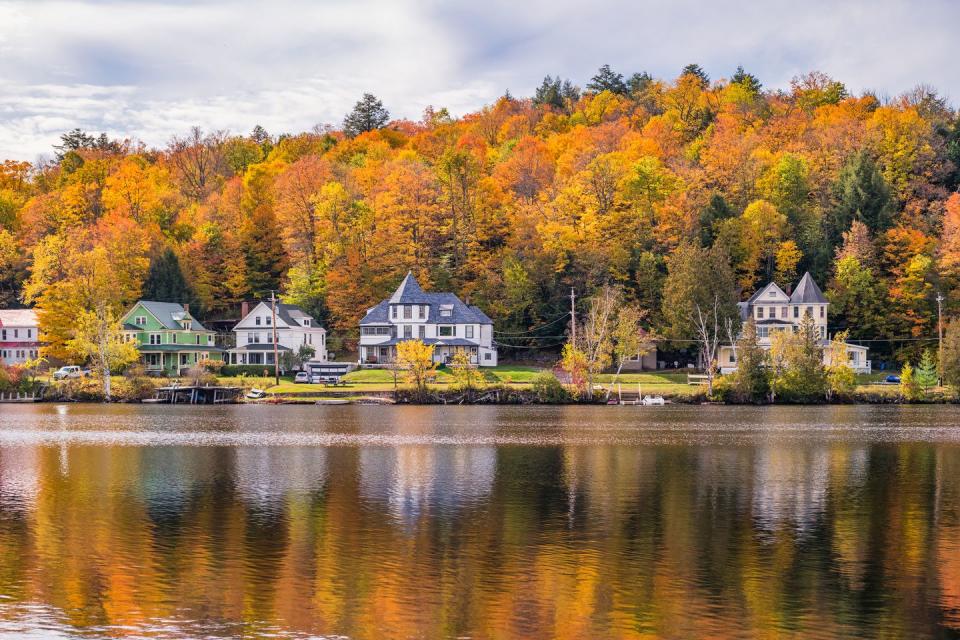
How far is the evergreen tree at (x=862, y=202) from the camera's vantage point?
101375mm

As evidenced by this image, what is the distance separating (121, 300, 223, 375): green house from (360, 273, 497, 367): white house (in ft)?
56.1

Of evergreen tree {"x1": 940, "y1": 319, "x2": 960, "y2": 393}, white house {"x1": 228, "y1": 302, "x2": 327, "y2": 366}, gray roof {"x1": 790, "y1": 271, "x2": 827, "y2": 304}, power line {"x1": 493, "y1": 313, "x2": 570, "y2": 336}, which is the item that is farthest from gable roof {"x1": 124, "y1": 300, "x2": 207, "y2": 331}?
evergreen tree {"x1": 940, "y1": 319, "x2": 960, "y2": 393}

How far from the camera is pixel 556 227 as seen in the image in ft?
342

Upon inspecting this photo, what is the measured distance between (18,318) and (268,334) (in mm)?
27529

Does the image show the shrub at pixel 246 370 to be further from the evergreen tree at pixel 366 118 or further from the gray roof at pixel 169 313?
the evergreen tree at pixel 366 118

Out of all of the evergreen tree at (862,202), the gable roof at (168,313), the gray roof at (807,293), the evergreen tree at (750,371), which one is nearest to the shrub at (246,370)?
the gable roof at (168,313)

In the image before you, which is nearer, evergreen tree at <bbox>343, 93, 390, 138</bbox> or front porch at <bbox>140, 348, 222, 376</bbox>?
front porch at <bbox>140, 348, 222, 376</bbox>

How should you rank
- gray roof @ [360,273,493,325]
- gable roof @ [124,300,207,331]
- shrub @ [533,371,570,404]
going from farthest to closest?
gable roof @ [124,300,207,331]
gray roof @ [360,273,493,325]
shrub @ [533,371,570,404]

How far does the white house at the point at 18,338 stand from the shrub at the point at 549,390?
55.5m

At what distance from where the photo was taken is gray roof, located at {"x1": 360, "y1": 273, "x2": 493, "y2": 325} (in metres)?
101

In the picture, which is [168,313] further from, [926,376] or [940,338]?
[940,338]

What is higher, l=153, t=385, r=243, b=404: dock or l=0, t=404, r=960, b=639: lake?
l=153, t=385, r=243, b=404: dock

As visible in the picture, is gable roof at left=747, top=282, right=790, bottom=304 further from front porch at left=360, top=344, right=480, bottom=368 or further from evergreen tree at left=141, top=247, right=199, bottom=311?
evergreen tree at left=141, top=247, right=199, bottom=311

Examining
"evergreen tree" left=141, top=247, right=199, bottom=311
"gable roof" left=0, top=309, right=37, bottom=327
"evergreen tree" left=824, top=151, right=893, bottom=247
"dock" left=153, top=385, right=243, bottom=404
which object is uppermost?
"evergreen tree" left=824, top=151, right=893, bottom=247
